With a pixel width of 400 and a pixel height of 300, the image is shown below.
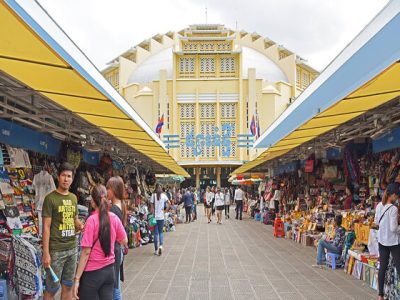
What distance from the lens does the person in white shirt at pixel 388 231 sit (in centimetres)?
555

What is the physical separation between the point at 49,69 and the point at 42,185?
3.10 m

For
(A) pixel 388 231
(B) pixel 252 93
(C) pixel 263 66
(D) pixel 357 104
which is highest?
(C) pixel 263 66

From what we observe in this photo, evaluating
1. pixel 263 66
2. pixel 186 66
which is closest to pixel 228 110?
pixel 186 66

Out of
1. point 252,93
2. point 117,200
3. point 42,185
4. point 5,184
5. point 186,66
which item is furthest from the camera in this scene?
point 186,66

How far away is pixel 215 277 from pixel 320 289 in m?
1.69

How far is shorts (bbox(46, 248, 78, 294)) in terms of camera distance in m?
4.47

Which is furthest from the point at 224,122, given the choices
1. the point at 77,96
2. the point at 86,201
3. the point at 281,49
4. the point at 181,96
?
the point at 77,96

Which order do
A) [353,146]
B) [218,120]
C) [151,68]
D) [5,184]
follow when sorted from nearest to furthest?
[5,184] < [353,146] < [218,120] < [151,68]

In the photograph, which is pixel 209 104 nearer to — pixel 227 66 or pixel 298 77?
pixel 227 66

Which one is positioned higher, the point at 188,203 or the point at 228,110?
the point at 228,110

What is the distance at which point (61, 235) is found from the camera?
461cm

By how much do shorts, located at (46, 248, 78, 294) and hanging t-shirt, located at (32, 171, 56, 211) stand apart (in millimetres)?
2069

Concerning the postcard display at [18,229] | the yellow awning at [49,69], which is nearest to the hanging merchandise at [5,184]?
the postcard display at [18,229]

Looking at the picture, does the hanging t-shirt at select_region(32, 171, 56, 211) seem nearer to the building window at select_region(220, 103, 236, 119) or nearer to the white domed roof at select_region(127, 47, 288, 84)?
the building window at select_region(220, 103, 236, 119)
